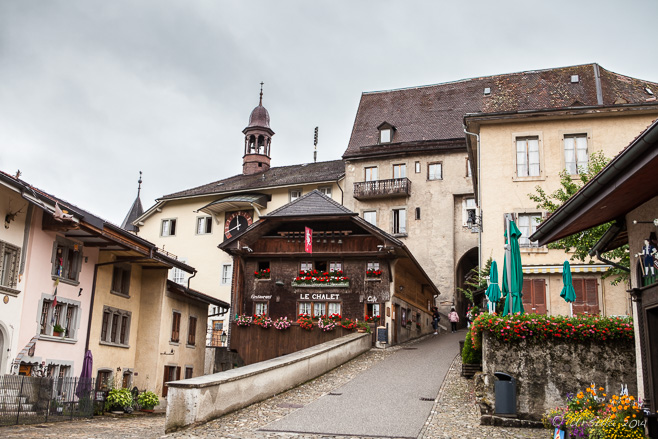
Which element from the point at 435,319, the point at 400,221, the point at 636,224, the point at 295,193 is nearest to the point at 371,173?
the point at 400,221

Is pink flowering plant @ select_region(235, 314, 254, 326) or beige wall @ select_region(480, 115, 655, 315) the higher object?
beige wall @ select_region(480, 115, 655, 315)

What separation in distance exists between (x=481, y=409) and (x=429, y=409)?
6.34 feet

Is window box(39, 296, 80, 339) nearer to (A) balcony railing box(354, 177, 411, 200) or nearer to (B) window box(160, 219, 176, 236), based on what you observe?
(A) balcony railing box(354, 177, 411, 200)

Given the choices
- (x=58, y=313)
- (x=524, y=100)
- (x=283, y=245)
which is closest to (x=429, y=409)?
(x=58, y=313)

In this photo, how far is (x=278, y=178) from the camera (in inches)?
1902

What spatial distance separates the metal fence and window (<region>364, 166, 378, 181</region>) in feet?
90.1

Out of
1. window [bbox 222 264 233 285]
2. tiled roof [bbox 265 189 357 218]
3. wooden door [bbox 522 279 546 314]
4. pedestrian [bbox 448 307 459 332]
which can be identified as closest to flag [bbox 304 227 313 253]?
tiled roof [bbox 265 189 357 218]

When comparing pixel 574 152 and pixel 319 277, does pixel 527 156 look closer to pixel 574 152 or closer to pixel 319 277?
pixel 574 152

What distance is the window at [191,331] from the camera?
2853 cm

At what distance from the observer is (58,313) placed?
68.4 ft

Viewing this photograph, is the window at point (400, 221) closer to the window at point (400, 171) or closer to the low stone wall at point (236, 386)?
the window at point (400, 171)

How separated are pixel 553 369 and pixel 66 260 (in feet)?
50.1

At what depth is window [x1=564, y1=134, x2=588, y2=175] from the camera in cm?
2575

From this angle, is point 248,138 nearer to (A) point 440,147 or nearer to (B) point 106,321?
(A) point 440,147
